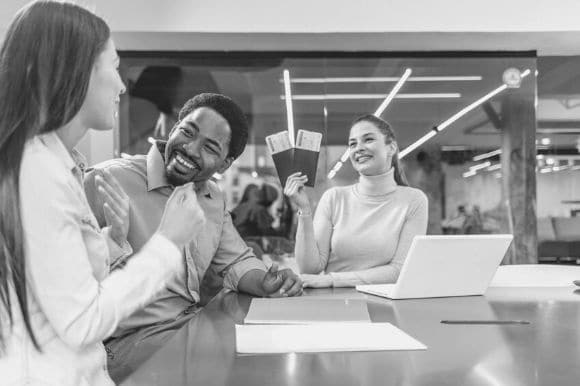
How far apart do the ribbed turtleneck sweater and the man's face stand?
29.5 inches

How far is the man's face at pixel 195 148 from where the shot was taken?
1.83m

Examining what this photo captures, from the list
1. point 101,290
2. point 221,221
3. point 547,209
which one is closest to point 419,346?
point 101,290

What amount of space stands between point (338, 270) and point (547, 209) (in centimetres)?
297

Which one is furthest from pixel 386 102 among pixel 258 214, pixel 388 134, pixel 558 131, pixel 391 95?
pixel 388 134

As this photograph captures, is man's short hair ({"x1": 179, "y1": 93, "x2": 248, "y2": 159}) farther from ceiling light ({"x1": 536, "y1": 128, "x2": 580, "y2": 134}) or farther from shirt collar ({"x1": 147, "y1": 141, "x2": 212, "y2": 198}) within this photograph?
ceiling light ({"x1": 536, "y1": 128, "x2": 580, "y2": 134})

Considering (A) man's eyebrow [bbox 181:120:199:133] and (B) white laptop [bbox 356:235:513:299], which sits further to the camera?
(A) man's eyebrow [bbox 181:120:199:133]

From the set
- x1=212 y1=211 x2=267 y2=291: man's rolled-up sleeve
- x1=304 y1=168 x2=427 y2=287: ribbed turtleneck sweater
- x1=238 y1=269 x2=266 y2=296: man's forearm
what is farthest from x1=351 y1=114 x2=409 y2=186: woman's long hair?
x1=238 y1=269 x2=266 y2=296: man's forearm

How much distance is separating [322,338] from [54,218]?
22.5 inches

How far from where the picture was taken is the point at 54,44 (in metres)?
0.79

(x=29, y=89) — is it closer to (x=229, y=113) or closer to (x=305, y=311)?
(x=305, y=311)

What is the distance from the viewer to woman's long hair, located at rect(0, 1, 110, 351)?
0.75m

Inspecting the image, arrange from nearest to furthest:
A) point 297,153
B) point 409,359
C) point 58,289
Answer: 1. point 58,289
2. point 409,359
3. point 297,153

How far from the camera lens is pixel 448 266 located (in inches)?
66.9

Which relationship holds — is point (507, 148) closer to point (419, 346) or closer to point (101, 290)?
point (419, 346)
